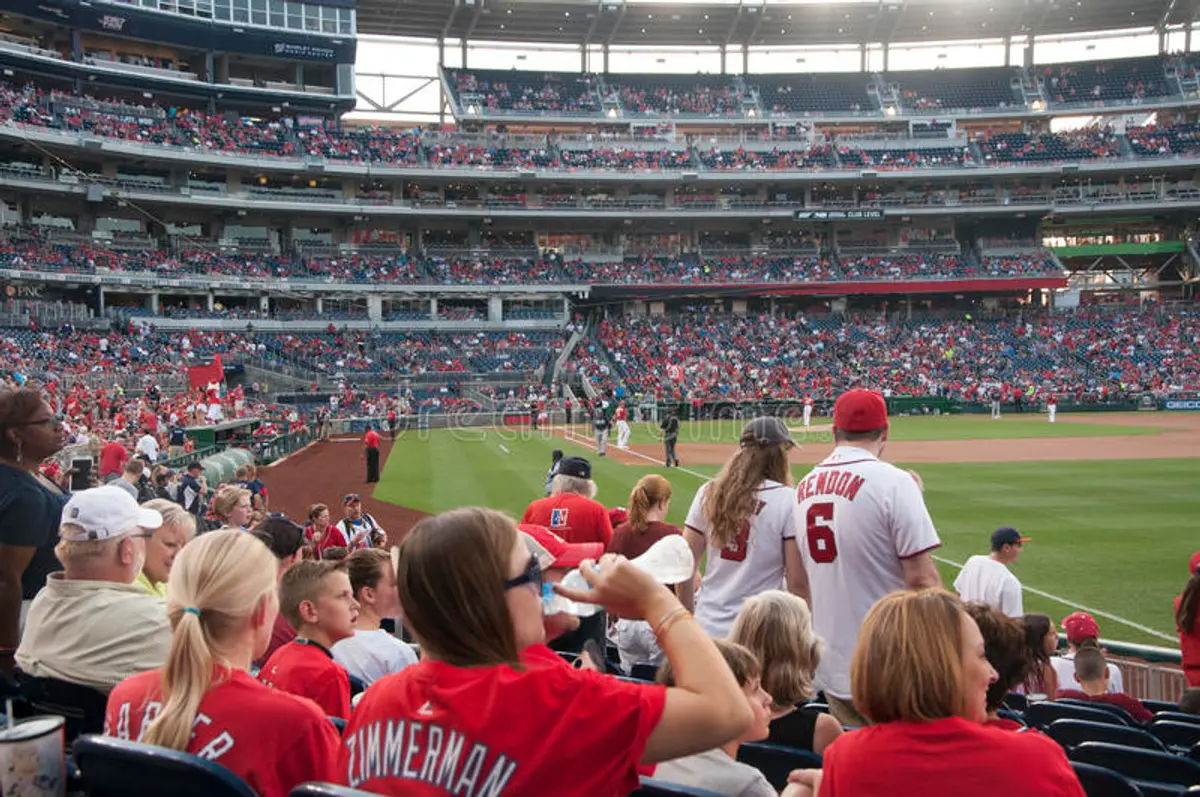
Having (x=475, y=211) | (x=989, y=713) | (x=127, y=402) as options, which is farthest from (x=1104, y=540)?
(x=475, y=211)

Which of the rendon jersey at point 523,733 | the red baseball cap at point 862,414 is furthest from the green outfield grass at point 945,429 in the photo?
the rendon jersey at point 523,733

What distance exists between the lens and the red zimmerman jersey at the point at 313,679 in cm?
362

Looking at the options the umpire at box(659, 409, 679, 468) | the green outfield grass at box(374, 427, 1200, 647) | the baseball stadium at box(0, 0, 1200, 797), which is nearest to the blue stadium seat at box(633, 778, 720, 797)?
the baseball stadium at box(0, 0, 1200, 797)

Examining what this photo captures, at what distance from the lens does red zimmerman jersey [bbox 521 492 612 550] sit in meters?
6.77

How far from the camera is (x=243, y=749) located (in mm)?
2650

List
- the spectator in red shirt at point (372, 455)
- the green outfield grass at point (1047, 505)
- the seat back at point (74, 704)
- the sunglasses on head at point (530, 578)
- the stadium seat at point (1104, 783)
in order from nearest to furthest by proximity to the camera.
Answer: the sunglasses on head at point (530, 578)
the stadium seat at point (1104, 783)
the seat back at point (74, 704)
the green outfield grass at point (1047, 505)
the spectator in red shirt at point (372, 455)

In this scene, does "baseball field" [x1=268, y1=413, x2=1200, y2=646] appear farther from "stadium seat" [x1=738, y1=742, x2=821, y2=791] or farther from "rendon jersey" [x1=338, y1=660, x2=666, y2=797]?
"rendon jersey" [x1=338, y1=660, x2=666, y2=797]

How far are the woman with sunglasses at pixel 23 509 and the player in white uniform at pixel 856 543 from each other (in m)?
4.22

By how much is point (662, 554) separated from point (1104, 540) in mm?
15698

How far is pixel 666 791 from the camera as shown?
2514 mm

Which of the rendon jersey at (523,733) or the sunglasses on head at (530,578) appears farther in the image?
the sunglasses on head at (530,578)

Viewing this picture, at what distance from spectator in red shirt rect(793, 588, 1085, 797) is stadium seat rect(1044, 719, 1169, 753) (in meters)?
2.40

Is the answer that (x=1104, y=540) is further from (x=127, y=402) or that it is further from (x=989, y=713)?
(x=127, y=402)

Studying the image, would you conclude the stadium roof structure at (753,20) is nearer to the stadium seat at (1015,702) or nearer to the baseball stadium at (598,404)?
the baseball stadium at (598,404)
